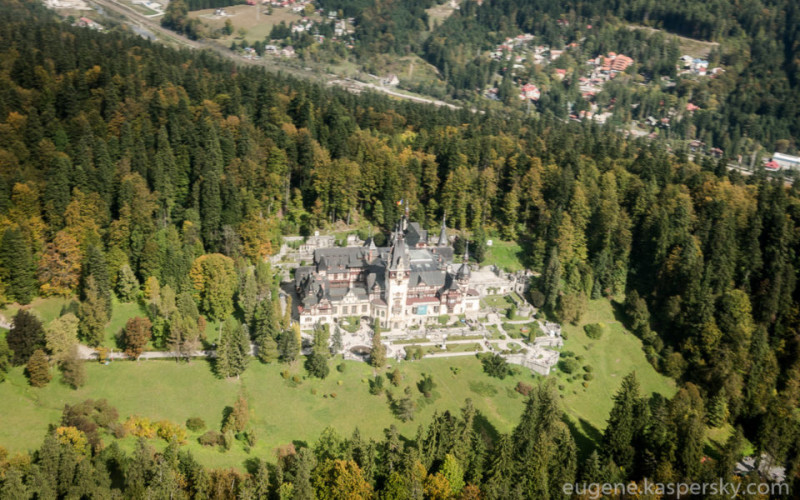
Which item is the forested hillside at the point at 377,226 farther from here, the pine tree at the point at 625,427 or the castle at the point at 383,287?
the castle at the point at 383,287

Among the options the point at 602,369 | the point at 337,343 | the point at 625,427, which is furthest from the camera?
the point at 602,369

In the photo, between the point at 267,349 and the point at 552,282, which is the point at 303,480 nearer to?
the point at 267,349

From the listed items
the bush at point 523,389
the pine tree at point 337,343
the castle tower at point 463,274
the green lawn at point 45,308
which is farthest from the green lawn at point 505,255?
the green lawn at point 45,308

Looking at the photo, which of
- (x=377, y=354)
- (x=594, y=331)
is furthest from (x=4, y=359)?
(x=594, y=331)

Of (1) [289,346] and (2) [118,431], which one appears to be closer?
(2) [118,431]

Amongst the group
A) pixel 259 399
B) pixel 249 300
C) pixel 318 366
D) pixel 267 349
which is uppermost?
pixel 249 300

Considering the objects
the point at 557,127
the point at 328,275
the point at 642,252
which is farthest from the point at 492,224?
the point at 557,127
